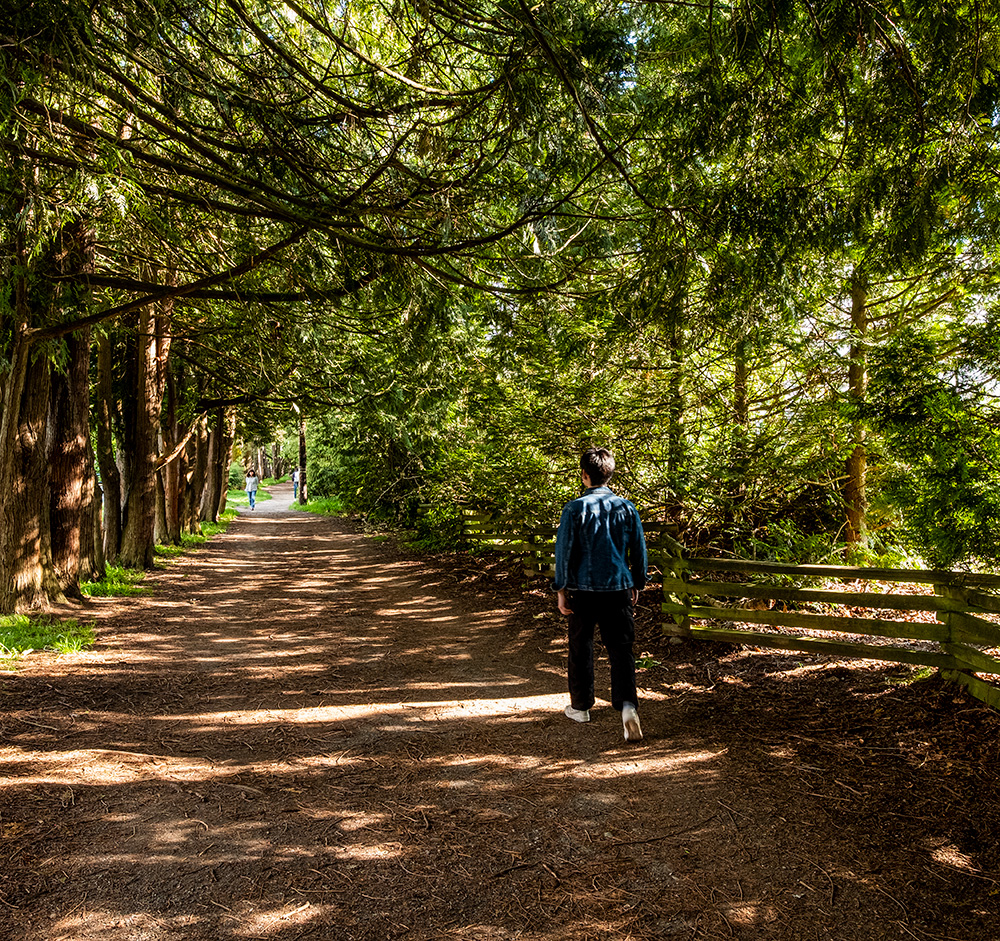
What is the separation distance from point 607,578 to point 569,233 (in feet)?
10.3

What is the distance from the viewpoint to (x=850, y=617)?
20.1 ft

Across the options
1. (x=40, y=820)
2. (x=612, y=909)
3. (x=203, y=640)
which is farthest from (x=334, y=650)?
(x=612, y=909)

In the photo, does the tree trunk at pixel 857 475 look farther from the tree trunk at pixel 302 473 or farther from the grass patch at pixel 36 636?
the tree trunk at pixel 302 473

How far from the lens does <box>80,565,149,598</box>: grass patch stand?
10.1 m

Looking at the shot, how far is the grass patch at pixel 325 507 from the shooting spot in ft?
112

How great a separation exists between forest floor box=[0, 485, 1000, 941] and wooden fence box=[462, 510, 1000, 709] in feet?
0.78

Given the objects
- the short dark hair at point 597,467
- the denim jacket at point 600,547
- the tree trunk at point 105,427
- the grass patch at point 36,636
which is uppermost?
the tree trunk at point 105,427

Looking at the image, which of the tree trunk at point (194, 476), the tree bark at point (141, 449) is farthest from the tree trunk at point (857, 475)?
the tree trunk at point (194, 476)

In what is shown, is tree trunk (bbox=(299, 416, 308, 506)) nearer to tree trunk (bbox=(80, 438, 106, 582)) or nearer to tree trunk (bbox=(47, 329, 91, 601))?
tree trunk (bbox=(80, 438, 106, 582))

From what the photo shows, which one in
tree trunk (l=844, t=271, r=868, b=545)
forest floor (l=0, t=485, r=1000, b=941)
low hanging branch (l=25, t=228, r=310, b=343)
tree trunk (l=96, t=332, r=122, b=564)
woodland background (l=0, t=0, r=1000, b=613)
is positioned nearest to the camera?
forest floor (l=0, t=485, r=1000, b=941)

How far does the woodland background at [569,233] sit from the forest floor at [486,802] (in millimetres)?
1522

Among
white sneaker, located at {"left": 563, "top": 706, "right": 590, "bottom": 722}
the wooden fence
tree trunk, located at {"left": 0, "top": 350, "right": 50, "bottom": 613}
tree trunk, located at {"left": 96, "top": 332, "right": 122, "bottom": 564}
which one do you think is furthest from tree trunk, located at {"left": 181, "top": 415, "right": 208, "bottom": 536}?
white sneaker, located at {"left": 563, "top": 706, "right": 590, "bottom": 722}

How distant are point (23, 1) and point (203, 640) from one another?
20.6 ft

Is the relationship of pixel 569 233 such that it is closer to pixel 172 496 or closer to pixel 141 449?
pixel 141 449
